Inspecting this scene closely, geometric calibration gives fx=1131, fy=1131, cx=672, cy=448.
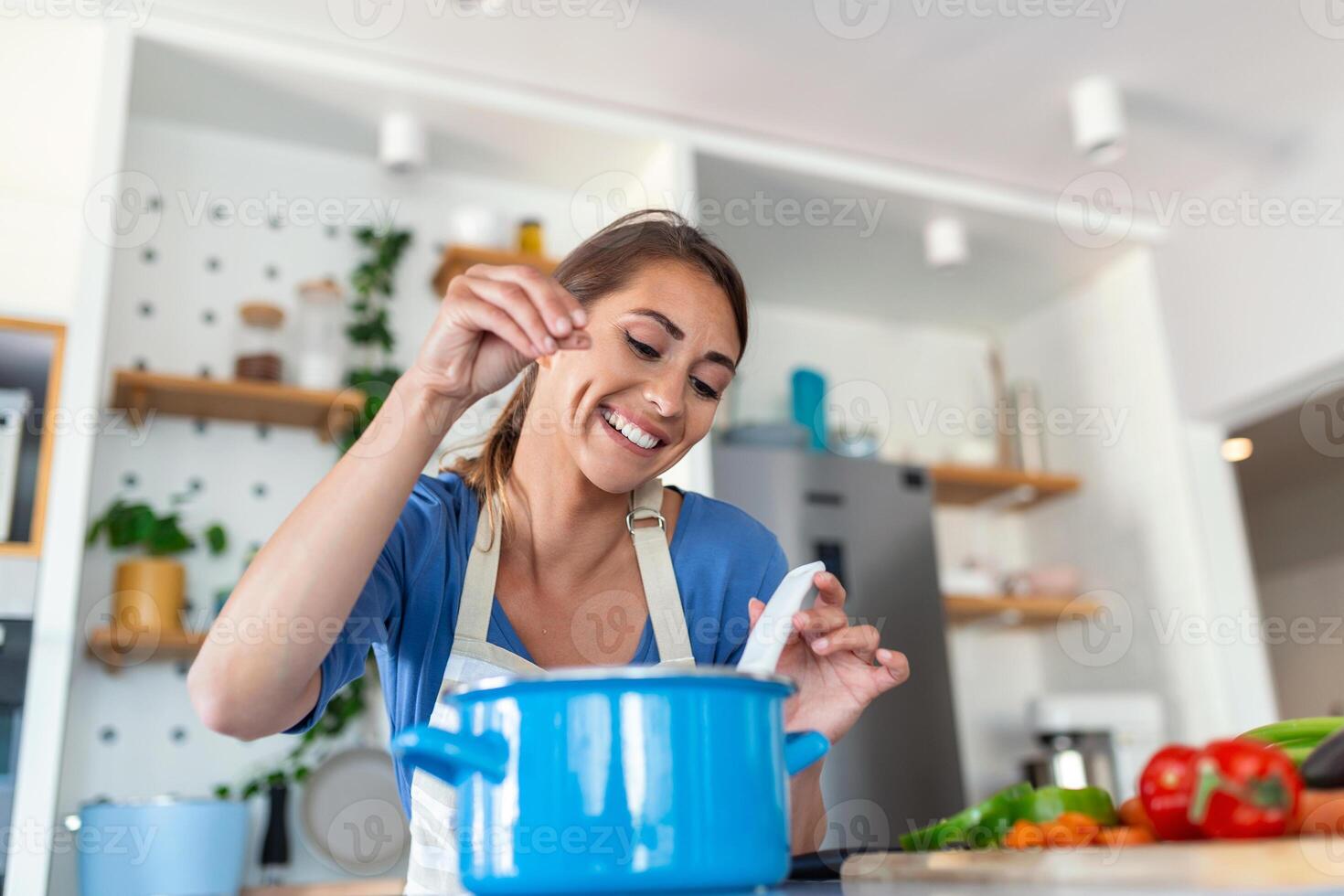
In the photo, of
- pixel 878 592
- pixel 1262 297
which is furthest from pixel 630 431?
pixel 1262 297

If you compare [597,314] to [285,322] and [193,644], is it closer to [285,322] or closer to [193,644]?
[193,644]

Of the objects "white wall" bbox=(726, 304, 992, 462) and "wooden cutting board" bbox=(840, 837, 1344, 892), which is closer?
"wooden cutting board" bbox=(840, 837, 1344, 892)

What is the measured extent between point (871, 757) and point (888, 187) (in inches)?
58.1

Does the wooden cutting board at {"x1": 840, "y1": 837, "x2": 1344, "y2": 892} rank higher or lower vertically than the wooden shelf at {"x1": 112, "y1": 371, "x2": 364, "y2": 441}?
lower

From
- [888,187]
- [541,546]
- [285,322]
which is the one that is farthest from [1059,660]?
[541,546]

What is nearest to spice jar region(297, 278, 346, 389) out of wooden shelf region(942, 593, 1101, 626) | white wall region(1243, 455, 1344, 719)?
wooden shelf region(942, 593, 1101, 626)

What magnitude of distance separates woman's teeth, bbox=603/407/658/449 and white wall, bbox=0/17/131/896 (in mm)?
1353

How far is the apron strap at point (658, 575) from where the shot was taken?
1061 millimetres

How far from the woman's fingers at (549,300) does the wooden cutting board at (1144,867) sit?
0.35 meters

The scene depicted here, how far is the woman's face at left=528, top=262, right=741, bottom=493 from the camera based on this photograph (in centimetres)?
→ 105

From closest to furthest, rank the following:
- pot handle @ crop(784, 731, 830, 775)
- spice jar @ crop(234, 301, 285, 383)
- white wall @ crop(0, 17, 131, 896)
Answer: pot handle @ crop(784, 731, 830, 775)
white wall @ crop(0, 17, 131, 896)
spice jar @ crop(234, 301, 285, 383)

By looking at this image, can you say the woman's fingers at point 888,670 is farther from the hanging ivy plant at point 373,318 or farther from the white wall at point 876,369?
the white wall at point 876,369

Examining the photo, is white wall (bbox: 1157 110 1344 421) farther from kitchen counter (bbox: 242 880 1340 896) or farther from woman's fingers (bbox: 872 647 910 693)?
kitchen counter (bbox: 242 880 1340 896)

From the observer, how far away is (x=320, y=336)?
100 inches
